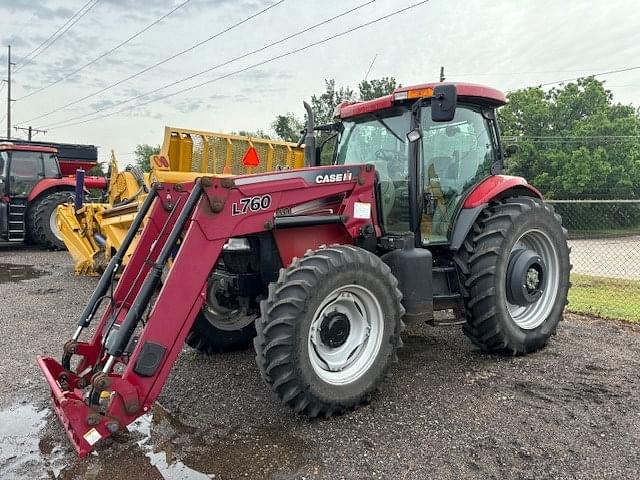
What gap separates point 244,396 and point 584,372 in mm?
2741

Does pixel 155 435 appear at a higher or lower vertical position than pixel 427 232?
lower

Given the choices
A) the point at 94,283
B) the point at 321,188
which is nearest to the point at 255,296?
the point at 321,188

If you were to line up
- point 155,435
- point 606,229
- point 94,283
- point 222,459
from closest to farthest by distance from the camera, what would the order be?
1. point 222,459
2. point 155,435
3. point 94,283
4. point 606,229

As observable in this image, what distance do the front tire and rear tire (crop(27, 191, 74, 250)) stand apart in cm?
1080

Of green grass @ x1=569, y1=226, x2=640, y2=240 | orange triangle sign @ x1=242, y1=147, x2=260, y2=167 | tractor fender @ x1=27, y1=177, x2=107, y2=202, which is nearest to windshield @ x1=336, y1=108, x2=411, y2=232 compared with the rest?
orange triangle sign @ x1=242, y1=147, x2=260, y2=167

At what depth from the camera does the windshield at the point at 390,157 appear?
4.43m

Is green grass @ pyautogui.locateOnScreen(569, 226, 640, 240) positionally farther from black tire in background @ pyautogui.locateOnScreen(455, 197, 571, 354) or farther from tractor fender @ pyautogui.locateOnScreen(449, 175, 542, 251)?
tractor fender @ pyautogui.locateOnScreen(449, 175, 542, 251)

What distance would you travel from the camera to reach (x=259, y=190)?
11.5ft

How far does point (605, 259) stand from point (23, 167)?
14947 mm

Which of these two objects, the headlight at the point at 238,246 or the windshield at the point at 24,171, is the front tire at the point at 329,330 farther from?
the windshield at the point at 24,171

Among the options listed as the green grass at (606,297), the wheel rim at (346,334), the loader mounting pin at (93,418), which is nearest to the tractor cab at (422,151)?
the wheel rim at (346,334)

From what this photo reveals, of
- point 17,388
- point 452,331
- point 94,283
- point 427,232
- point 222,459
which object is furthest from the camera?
point 94,283

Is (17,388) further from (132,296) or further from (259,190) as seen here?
(259,190)

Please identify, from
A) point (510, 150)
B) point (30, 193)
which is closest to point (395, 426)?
point (510, 150)
